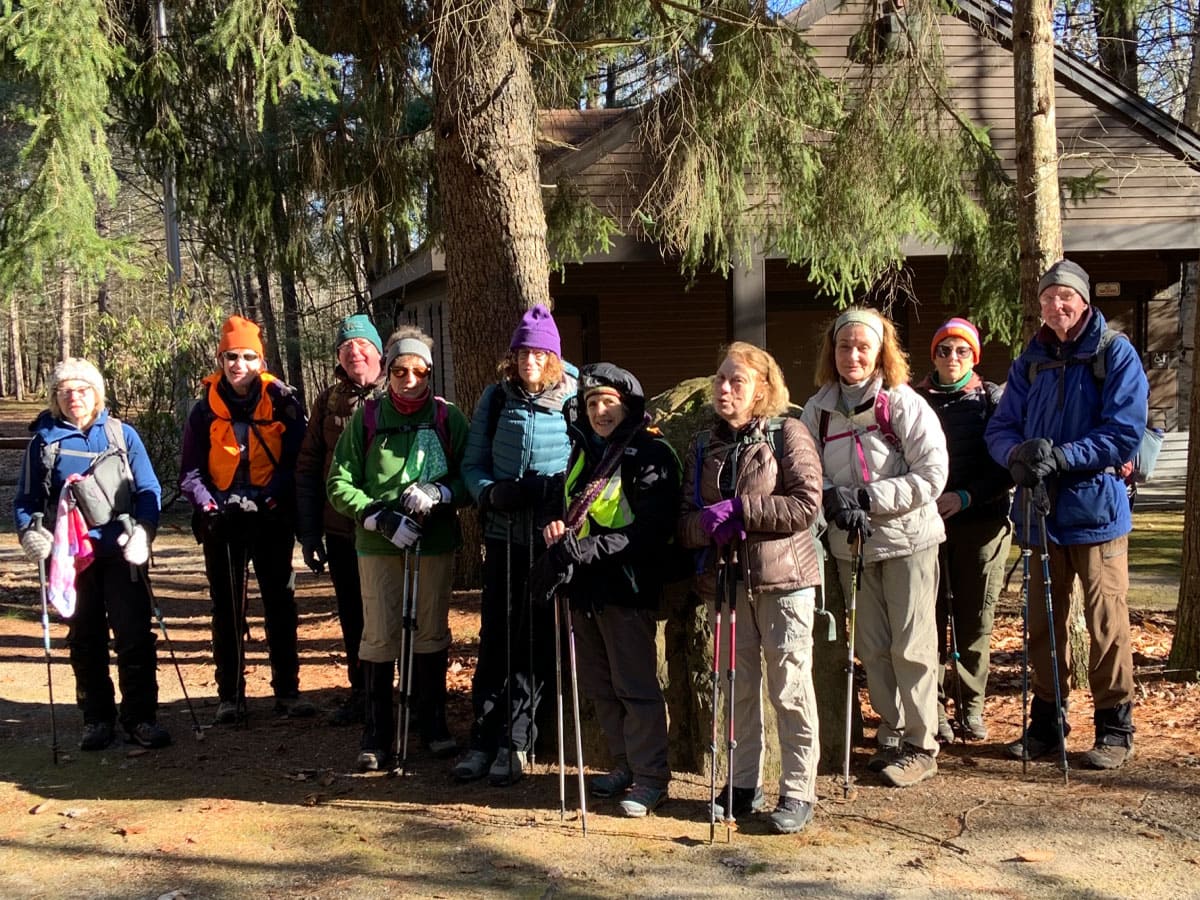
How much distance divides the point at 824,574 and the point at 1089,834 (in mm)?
1486

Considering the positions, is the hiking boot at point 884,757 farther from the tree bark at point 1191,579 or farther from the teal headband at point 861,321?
the tree bark at point 1191,579

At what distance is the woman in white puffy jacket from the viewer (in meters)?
4.76

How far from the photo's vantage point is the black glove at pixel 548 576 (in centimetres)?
460

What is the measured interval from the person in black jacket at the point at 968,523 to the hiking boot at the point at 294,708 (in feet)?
11.2

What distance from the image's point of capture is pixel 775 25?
27.5ft

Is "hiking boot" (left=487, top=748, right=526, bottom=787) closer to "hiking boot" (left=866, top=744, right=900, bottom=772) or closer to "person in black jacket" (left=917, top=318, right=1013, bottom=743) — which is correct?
"hiking boot" (left=866, top=744, right=900, bottom=772)

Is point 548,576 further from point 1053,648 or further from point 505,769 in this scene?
point 1053,648

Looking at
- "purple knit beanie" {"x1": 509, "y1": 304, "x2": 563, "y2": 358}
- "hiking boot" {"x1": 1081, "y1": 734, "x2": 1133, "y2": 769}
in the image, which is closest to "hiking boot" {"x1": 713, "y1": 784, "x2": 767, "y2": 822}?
"hiking boot" {"x1": 1081, "y1": 734, "x2": 1133, "y2": 769}

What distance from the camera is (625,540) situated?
4.59 meters

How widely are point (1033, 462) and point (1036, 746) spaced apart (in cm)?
142

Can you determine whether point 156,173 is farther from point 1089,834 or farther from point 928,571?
point 1089,834

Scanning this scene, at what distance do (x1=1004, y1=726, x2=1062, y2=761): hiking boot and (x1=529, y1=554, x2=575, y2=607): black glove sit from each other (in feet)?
7.60

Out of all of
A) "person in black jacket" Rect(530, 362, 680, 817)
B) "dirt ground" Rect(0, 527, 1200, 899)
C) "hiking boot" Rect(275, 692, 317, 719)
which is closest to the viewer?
"dirt ground" Rect(0, 527, 1200, 899)

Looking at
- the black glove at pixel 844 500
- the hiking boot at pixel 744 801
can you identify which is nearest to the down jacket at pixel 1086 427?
the black glove at pixel 844 500
